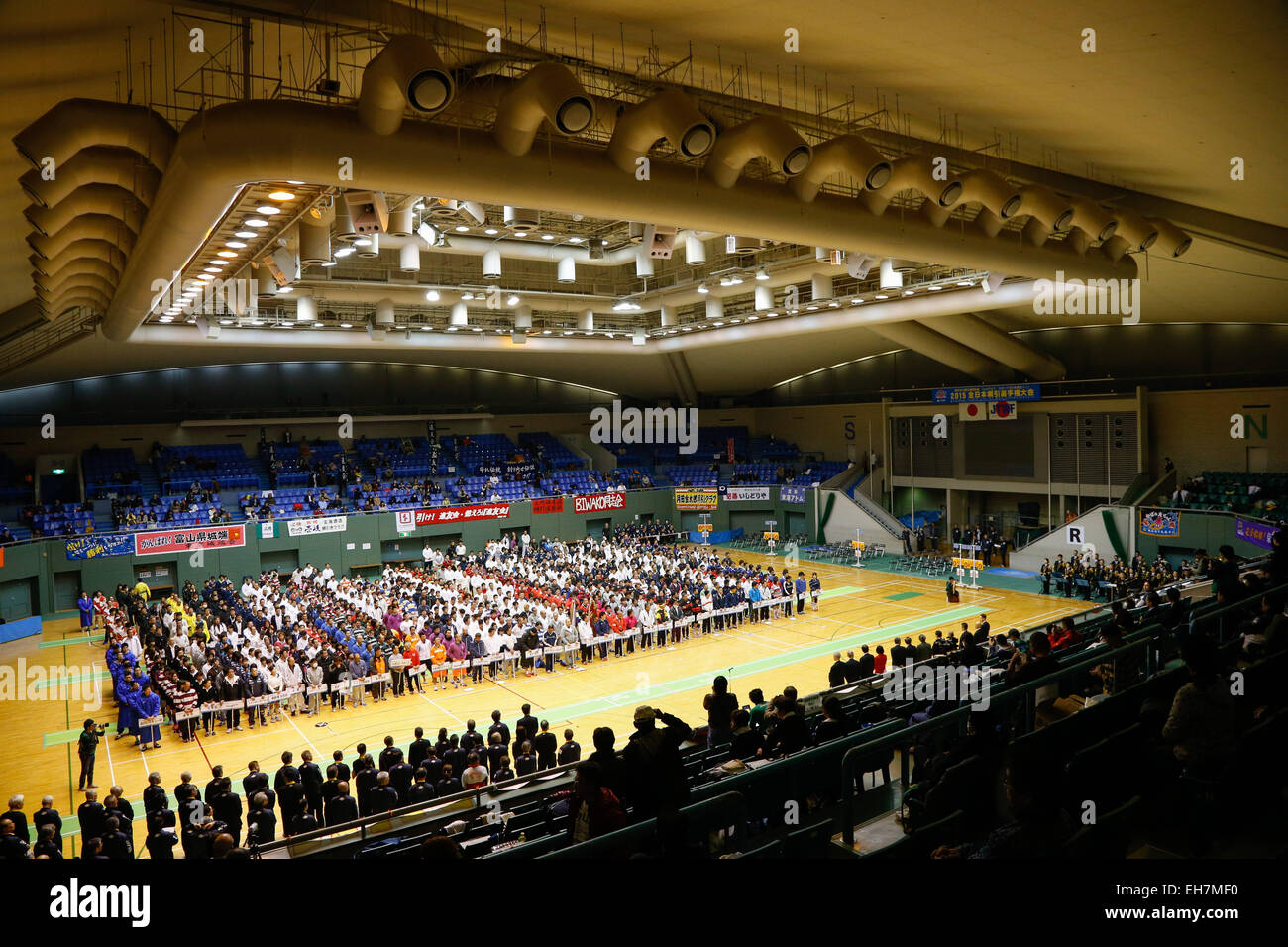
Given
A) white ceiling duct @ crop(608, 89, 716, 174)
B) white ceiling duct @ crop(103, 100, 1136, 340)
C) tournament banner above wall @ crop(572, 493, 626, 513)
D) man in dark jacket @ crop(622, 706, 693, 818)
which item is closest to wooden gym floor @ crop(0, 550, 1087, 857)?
white ceiling duct @ crop(103, 100, 1136, 340)

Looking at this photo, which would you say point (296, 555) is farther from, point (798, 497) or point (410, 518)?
point (798, 497)

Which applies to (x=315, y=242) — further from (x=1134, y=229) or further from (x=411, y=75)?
(x=1134, y=229)

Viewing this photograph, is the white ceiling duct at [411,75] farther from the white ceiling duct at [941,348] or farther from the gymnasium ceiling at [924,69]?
the white ceiling duct at [941,348]

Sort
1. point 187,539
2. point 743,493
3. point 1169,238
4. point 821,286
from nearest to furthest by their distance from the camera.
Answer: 1. point 1169,238
2. point 821,286
3. point 187,539
4. point 743,493

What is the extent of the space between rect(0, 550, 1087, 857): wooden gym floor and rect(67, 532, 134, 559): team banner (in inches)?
86.3

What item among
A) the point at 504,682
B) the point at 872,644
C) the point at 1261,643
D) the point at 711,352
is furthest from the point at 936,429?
the point at 1261,643

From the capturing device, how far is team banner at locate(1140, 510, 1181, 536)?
27.5 meters

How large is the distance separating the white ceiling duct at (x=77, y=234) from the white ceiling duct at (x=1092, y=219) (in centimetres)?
1533

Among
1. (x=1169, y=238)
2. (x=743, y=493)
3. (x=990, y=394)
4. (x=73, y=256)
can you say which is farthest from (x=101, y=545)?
(x=990, y=394)

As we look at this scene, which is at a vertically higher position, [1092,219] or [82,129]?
[1092,219]

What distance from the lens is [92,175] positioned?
34.6 ft

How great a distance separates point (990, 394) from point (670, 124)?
93.8 ft

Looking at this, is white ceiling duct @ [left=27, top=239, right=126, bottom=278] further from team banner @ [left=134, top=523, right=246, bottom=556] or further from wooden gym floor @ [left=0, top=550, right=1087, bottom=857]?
team banner @ [left=134, top=523, right=246, bottom=556]
